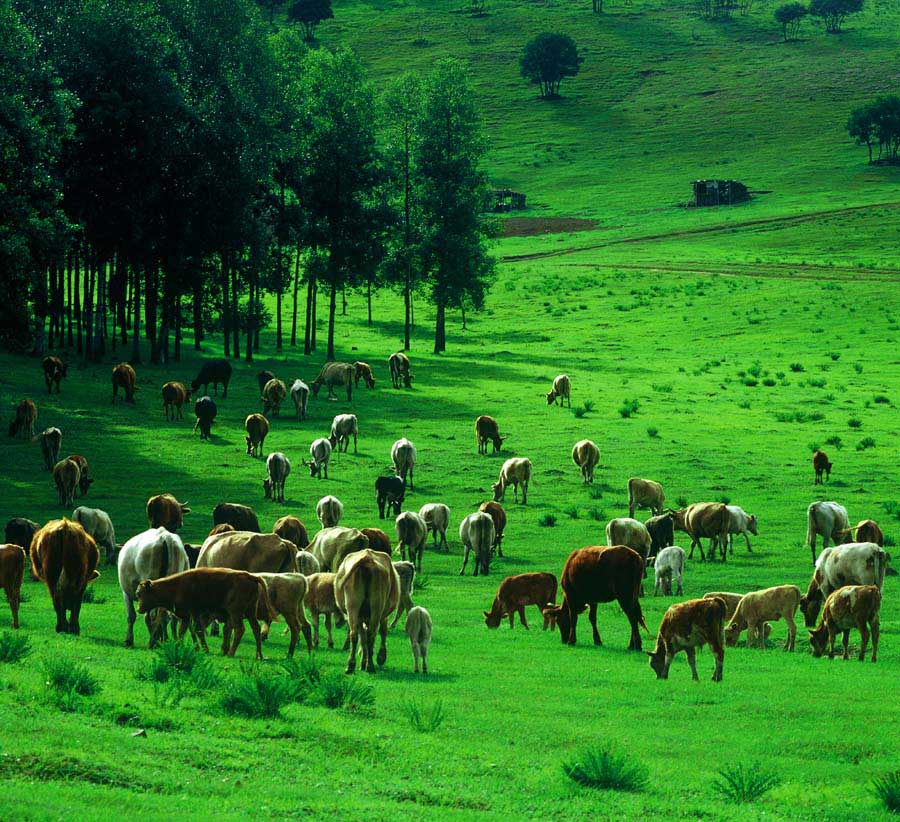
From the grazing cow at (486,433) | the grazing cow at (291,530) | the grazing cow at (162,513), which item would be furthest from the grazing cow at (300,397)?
the grazing cow at (291,530)

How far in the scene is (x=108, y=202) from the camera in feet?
191

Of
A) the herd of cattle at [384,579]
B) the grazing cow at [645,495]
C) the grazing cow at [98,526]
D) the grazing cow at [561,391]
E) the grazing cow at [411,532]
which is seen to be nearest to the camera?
the herd of cattle at [384,579]

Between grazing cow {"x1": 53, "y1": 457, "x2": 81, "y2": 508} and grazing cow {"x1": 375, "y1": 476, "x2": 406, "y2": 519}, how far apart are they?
8.12 metres

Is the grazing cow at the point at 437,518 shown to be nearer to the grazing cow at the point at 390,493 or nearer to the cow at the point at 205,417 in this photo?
the grazing cow at the point at 390,493

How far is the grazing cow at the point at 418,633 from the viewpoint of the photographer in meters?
17.7

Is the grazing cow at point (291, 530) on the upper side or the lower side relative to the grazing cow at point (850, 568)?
lower

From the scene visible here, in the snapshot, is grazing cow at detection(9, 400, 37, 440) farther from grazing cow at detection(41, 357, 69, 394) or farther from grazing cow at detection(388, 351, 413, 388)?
grazing cow at detection(388, 351, 413, 388)

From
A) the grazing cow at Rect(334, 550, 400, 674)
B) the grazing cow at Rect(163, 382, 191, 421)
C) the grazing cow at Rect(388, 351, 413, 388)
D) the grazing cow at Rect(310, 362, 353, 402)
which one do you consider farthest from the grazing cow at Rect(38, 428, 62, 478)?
the grazing cow at Rect(334, 550, 400, 674)

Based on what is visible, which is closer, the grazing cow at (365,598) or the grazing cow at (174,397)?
the grazing cow at (365,598)

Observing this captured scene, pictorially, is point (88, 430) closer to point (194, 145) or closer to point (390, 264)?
point (194, 145)

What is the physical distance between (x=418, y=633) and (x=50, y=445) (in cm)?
2397

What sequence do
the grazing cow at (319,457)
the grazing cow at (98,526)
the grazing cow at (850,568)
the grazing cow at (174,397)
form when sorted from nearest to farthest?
the grazing cow at (850,568), the grazing cow at (98,526), the grazing cow at (319,457), the grazing cow at (174,397)

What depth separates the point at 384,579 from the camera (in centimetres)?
1794

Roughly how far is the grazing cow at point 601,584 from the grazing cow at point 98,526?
1100 cm
